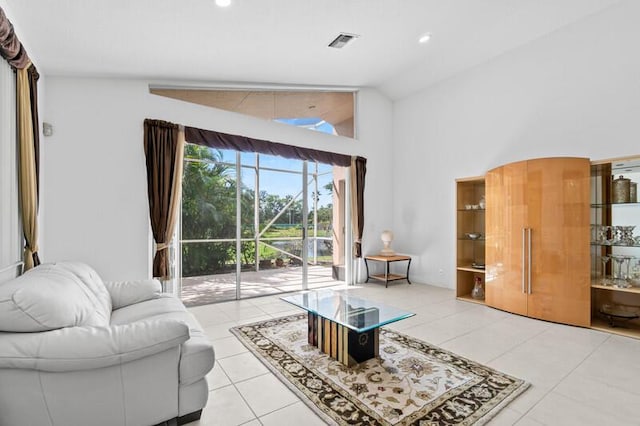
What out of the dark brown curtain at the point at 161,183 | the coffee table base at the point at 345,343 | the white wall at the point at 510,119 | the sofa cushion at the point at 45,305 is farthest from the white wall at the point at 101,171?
the white wall at the point at 510,119

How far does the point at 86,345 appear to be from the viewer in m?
1.62

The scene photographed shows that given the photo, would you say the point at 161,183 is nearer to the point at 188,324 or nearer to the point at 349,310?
the point at 188,324

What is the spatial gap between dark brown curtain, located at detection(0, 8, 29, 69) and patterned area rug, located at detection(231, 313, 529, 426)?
313cm

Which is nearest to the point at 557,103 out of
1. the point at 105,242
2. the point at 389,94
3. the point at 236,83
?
the point at 389,94

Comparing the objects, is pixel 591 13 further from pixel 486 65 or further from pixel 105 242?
pixel 105 242

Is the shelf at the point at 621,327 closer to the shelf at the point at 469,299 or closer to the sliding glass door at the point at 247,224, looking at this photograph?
the shelf at the point at 469,299

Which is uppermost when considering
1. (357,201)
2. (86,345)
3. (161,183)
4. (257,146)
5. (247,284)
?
(257,146)

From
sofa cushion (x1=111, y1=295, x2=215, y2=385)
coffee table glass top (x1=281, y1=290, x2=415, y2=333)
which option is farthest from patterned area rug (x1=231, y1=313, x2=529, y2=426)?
sofa cushion (x1=111, y1=295, x2=215, y2=385)

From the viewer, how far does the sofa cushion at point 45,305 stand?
1616 mm

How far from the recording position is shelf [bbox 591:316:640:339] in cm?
327

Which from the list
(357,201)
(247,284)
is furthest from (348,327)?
(357,201)

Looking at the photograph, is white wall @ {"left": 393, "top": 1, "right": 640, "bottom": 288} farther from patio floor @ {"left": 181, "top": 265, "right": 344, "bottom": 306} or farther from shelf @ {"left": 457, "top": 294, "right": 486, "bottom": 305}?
patio floor @ {"left": 181, "top": 265, "right": 344, "bottom": 306}

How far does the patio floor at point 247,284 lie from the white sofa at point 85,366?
8.94ft

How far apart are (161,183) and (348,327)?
2975 mm
